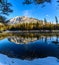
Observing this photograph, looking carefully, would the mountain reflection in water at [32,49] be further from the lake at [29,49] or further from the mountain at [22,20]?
the mountain at [22,20]

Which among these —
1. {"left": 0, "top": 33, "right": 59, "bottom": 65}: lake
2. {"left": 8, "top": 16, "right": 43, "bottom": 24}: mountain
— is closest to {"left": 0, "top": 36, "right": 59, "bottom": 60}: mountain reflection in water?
{"left": 0, "top": 33, "right": 59, "bottom": 65}: lake

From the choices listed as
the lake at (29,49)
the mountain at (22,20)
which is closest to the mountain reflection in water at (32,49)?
the lake at (29,49)

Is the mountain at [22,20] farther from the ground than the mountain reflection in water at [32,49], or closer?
farther from the ground

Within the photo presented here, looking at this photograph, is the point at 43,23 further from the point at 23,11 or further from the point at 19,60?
the point at 19,60

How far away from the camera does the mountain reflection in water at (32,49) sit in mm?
3408

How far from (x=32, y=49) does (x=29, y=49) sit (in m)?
0.04

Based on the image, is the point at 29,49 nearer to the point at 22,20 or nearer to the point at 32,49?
the point at 32,49

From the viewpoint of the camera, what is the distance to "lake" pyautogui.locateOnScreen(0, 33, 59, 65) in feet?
11.2

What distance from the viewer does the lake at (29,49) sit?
11.2 feet

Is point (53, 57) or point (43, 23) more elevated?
point (43, 23)

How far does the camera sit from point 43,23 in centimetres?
347

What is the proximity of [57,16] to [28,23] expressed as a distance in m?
0.44

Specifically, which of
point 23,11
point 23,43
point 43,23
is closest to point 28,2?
point 23,11

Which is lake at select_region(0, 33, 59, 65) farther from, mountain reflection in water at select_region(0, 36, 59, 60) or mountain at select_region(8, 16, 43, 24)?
mountain at select_region(8, 16, 43, 24)
